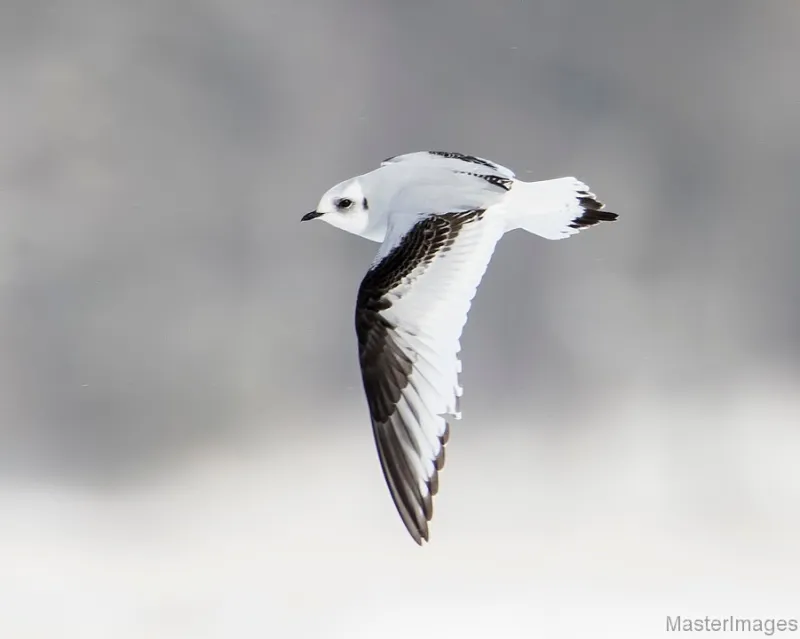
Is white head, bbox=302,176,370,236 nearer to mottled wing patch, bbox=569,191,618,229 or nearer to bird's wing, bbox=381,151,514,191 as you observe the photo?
bird's wing, bbox=381,151,514,191

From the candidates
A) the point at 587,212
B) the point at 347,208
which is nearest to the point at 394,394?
the point at 347,208

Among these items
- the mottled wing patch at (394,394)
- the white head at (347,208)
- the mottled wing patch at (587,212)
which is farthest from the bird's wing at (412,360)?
the mottled wing patch at (587,212)

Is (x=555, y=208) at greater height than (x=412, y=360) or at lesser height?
greater

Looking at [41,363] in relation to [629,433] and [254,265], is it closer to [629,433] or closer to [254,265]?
[254,265]

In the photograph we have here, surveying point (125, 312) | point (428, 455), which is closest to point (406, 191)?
point (428, 455)

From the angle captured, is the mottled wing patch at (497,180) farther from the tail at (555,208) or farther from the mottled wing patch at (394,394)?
the mottled wing patch at (394,394)

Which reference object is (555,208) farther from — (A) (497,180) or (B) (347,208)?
(B) (347,208)
